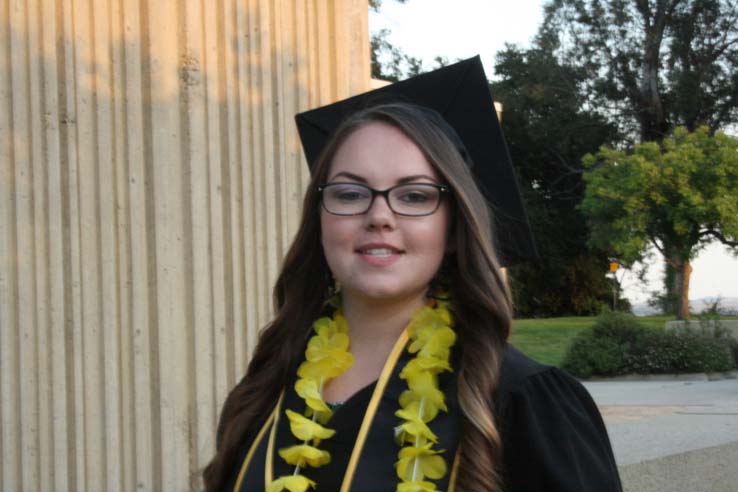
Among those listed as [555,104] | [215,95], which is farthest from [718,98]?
[215,95]

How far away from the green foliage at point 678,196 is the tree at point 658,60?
9068 millimetres

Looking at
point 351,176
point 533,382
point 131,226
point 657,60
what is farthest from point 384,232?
point 657,60

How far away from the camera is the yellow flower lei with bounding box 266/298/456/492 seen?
1881 millimetres

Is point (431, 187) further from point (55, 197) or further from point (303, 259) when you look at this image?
point (55, 197)

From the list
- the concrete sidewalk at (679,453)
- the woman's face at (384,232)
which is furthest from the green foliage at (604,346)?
the woman's face at (384,232)

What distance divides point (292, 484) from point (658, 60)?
44.2m

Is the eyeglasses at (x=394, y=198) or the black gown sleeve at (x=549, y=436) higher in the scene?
the eyeglasses at (x=394, y=198)

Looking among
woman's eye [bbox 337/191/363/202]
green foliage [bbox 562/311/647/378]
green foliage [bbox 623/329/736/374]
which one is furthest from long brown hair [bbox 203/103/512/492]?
green foliage [bbox 623/329/736/374]

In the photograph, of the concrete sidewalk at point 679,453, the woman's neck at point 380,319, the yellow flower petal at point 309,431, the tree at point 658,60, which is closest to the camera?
the yellow flower petal at point 309,431

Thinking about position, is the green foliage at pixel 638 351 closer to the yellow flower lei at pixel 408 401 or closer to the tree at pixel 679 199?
the tree at pixel 679 199

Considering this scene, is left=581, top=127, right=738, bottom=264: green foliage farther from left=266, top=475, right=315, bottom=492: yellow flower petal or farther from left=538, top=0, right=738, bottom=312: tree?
left=266, top=475, right=315, bottom=492: yellow flower petal

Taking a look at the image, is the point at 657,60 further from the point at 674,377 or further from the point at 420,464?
the point at 420,464

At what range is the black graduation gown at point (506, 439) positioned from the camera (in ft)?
5.87

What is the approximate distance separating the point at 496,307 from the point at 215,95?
8.50 feet
